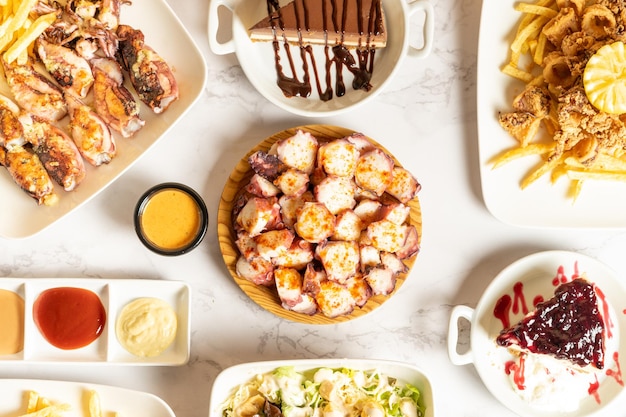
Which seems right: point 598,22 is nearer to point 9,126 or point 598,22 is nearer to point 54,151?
point 54,151

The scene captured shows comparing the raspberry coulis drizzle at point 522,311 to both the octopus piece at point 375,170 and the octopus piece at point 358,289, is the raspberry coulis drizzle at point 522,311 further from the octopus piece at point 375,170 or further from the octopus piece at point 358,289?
the octopus piece at point 375,170

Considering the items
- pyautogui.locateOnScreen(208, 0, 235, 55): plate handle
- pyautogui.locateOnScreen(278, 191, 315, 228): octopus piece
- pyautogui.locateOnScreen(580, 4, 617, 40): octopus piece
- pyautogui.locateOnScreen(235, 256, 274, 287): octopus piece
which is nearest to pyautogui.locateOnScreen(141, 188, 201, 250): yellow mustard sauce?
pyautogui.locateOnScreen(235, 256, 274, 287): octopus piece

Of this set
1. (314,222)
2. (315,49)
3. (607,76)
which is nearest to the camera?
(607,76)

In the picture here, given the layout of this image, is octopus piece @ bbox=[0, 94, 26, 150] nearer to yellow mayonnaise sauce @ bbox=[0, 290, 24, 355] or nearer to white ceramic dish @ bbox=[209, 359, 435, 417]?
yellow mayonnaise sauce @ bbox=[0, 290, 24, 355]

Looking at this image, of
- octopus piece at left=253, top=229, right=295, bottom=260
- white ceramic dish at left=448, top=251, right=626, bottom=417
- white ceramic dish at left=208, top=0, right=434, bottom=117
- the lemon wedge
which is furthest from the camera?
white ceramic dish at left=448, top=251, right=626, bottom=417

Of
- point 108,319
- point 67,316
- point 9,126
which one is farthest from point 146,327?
point 9,126

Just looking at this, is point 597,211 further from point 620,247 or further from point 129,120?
point 129,120
